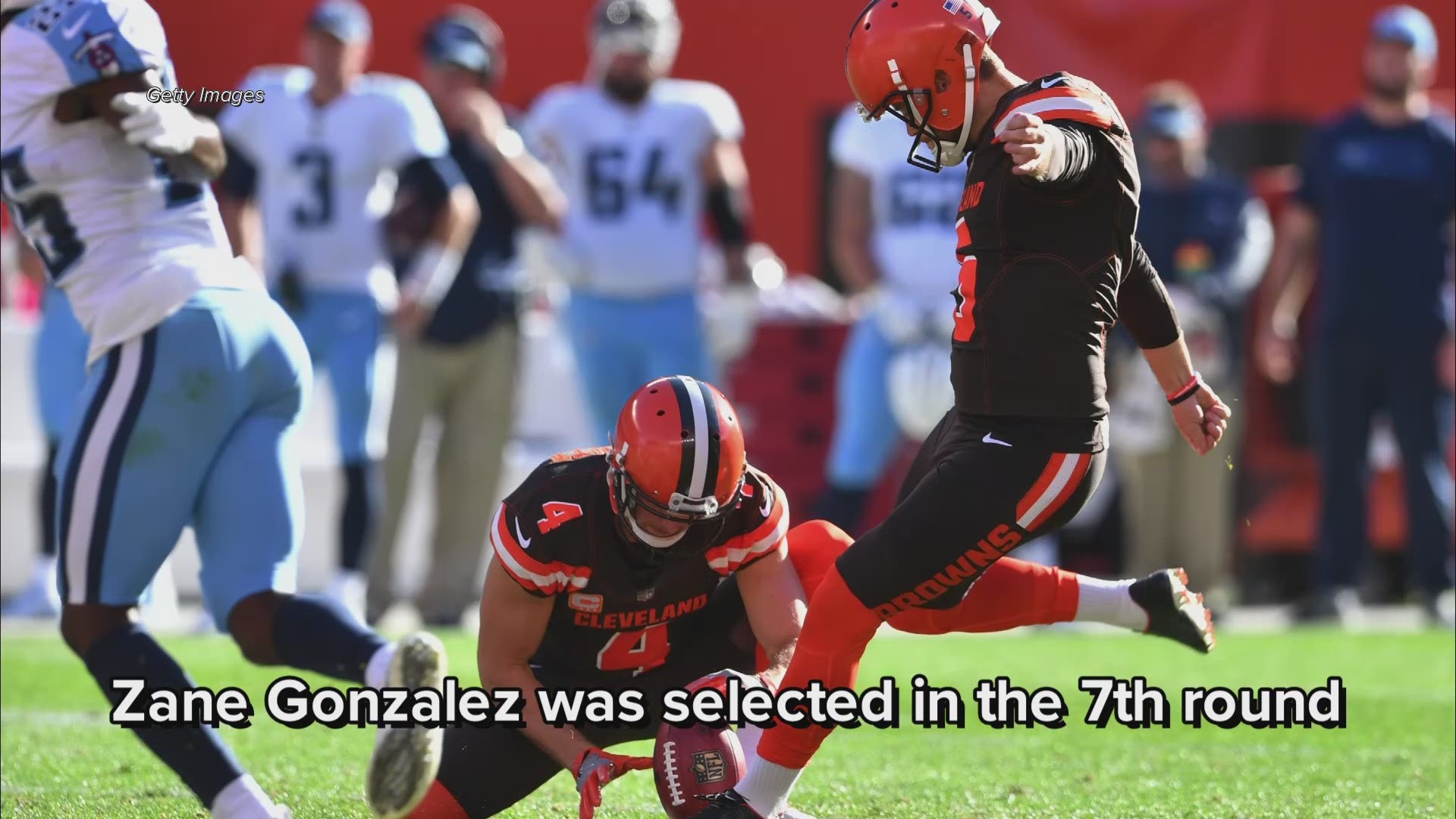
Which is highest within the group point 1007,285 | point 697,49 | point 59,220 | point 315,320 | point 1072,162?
point 1072,162

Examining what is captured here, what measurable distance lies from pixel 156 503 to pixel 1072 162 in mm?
1890

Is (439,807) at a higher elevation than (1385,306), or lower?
lower

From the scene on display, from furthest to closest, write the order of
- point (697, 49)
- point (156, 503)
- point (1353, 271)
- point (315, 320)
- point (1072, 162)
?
point (697, 49) → point (1353, 271) → point (315, 320) → point (156, 503) → point (1072, 162)

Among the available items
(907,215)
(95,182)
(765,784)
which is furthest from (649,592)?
(907,215)

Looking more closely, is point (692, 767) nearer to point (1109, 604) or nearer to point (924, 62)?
point (1109, 604)

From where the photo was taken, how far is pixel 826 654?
384 cm

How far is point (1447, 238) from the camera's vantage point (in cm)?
834

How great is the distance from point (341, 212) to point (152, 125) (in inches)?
144

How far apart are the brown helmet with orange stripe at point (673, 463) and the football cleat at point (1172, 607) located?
1.05 metres

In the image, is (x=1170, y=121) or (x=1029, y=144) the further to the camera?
(x=1170, y=121)

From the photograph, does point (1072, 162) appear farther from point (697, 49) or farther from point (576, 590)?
point (697, 49)

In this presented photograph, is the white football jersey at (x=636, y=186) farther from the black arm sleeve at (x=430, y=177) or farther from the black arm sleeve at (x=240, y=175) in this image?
the black arm sleeve at (x=240, y=175)

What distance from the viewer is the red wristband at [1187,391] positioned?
4.37 m

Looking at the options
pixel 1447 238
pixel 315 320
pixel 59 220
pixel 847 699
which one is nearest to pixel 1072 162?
pixel 847 699
